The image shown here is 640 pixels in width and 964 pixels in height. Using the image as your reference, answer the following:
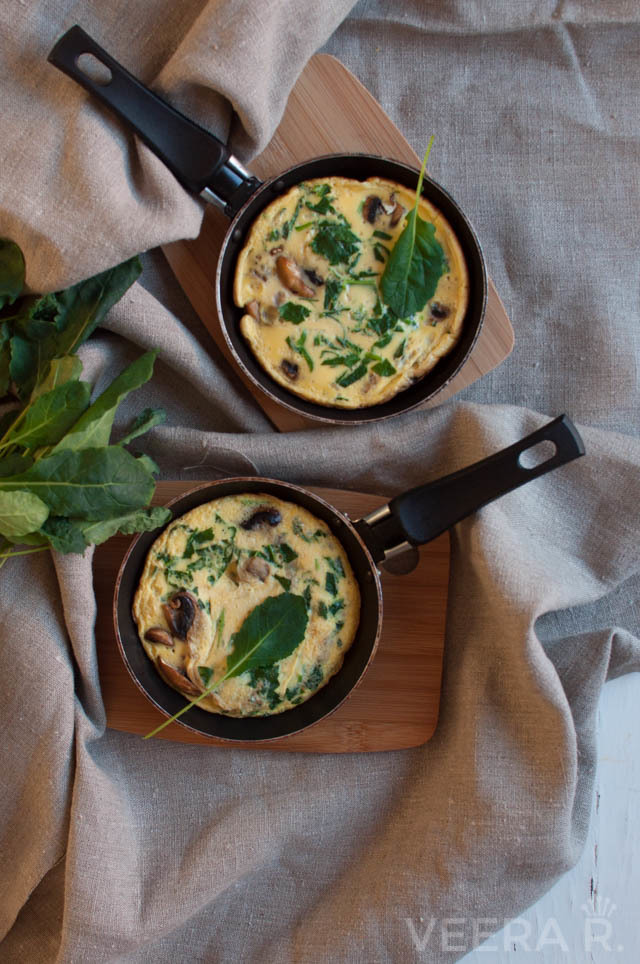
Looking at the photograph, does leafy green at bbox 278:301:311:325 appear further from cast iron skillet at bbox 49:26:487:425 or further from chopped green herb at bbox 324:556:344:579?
chopped green herb at bbox 324:556:344:579

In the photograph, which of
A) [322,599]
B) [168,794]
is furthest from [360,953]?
[322,599]

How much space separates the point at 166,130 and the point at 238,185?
19 centimetres

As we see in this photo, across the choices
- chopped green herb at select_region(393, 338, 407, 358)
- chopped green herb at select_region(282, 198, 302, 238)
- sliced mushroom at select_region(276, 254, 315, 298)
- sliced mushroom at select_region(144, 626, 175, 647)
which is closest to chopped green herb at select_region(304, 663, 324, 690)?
sliced mushroom at select_region(144, 626, 175, 647)

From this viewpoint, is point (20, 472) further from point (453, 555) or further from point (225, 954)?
point (225, 954)

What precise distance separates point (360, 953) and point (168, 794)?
0.56 meters

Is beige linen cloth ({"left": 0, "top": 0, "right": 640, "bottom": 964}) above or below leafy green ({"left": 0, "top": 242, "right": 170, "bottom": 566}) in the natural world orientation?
below

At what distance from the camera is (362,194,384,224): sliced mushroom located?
79.4 inches

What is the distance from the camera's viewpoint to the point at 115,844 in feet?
6.36

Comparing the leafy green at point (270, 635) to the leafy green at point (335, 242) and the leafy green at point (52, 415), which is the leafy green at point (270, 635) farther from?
the leafy green at point (335, 242)

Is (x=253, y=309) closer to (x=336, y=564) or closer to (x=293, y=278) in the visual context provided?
(x=293, y=278)

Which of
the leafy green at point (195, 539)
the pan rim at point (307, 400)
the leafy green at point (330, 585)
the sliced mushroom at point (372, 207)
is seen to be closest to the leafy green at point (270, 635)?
the leafy green at point (330, 585)

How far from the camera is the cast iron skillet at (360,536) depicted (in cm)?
186

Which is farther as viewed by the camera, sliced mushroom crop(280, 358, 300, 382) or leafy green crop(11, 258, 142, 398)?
sliced mushroom crop(280, 358, 300, 382)

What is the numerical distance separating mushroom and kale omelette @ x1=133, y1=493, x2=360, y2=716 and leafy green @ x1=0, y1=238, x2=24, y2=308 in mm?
615
